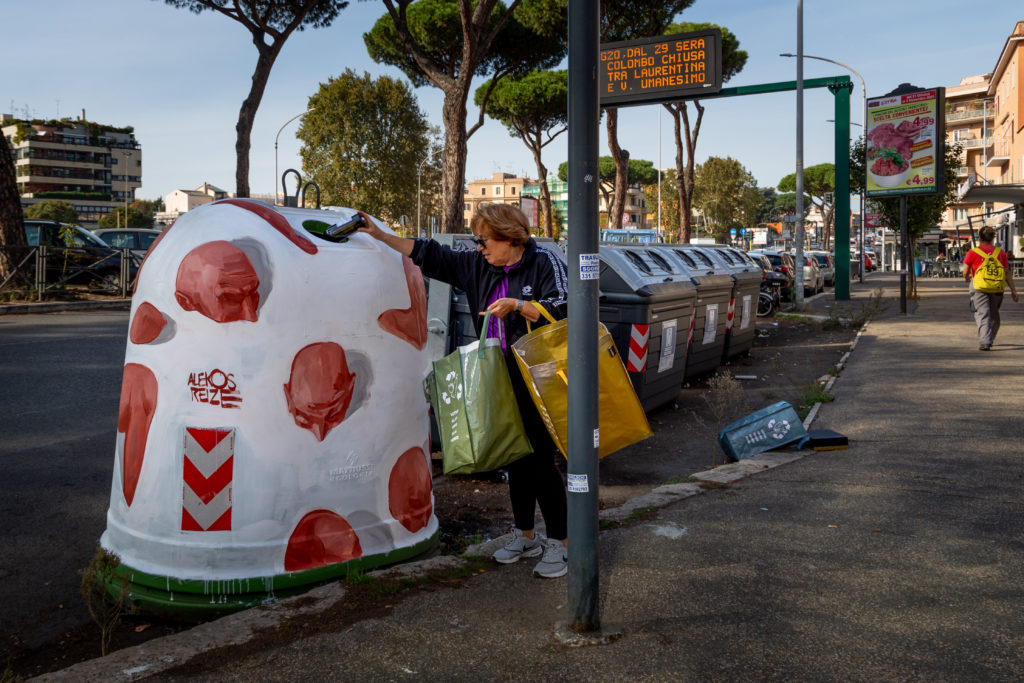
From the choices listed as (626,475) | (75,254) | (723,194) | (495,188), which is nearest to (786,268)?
(75,254)

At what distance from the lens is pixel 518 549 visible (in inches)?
159

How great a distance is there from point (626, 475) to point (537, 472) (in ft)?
8.84

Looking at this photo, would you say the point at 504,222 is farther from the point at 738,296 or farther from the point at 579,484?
the point at 738,296

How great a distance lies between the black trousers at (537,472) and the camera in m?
3.85

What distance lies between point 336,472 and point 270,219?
43.8 inches

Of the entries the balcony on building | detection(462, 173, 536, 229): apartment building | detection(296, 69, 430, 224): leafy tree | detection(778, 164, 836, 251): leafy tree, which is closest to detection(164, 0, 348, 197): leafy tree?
detection(296, 69, 430, 224): leafy tree

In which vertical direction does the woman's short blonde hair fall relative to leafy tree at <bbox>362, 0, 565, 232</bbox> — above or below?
below

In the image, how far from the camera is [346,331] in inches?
146

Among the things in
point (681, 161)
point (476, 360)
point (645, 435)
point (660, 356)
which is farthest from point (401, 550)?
point (681, 161)

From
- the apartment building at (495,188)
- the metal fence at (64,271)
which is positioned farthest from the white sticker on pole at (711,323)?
the apartment building at (495,188)

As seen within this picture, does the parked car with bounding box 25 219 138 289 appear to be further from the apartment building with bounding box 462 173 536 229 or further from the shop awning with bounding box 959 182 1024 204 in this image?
the apartment building with bounding box 462 173 536 229

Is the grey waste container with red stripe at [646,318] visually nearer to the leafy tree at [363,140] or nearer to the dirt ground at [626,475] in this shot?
the dirt ground at [626,475]

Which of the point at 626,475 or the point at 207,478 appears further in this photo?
the point at 626,475

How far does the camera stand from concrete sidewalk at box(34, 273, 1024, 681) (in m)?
2.90
